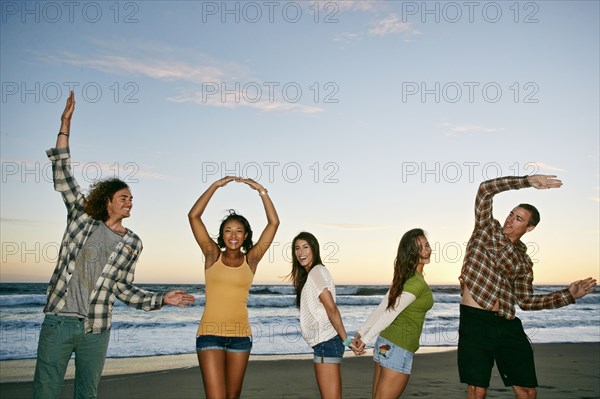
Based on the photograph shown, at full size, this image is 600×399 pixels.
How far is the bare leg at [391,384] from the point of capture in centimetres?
483

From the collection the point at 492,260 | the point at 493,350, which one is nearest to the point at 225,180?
the point at 492,260

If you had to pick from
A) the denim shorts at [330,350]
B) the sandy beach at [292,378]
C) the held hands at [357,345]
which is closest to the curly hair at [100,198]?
the denim shorts at [330,350]

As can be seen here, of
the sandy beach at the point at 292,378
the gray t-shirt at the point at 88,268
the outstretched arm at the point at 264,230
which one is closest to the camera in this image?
the gray t-shirt at the point at 88,268

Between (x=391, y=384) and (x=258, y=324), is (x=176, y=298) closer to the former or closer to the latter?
(x=391, y=384)

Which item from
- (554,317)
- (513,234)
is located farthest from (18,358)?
(554,317)

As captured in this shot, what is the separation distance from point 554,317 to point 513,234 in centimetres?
1849

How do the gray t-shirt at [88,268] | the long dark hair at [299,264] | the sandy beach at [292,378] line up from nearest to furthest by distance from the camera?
the gray t-shirt at [88,268]
the long dark hair at [299,264]
the sandy beach at [292,378]

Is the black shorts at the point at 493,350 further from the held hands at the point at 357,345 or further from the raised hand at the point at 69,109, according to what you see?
the raised hand at the point at 69,109

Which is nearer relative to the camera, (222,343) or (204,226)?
(222,343)

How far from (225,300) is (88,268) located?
108 cm

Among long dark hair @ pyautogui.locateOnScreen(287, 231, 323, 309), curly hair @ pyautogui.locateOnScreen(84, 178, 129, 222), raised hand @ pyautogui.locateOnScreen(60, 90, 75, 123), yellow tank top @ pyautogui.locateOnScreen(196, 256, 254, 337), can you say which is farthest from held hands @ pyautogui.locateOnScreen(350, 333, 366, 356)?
raised hand @ pyautogui.locateOnScreen(60, 90, 75, 123)

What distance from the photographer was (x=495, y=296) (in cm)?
536

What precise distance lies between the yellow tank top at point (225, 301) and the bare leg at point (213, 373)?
166mm

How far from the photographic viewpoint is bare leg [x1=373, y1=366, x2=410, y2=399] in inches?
190
